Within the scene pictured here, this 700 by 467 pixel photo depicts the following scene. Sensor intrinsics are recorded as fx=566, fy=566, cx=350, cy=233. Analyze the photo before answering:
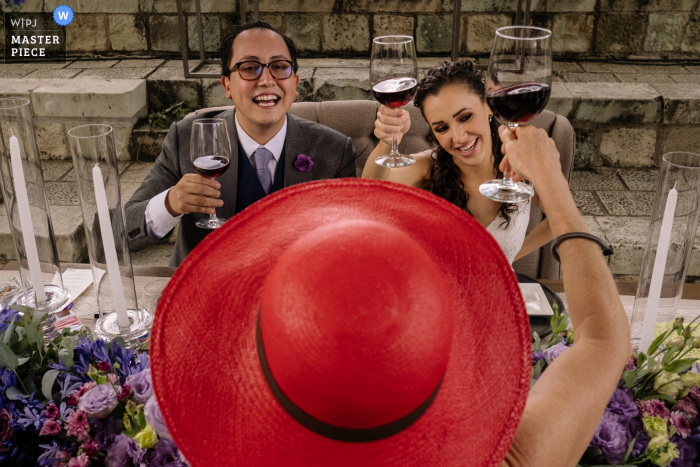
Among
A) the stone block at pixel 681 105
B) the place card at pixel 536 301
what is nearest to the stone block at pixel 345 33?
the stone block at pixel 681 105

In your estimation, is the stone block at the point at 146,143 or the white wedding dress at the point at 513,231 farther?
the stone block at the point at 146,143

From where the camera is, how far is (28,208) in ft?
3.66

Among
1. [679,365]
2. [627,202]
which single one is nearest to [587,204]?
[627,202]

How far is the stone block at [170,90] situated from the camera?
3605 millimetres

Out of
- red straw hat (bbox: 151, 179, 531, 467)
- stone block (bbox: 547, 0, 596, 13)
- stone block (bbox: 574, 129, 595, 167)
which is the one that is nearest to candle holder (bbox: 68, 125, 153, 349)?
red straw hat (bbox: 151, 179, 531, 467)

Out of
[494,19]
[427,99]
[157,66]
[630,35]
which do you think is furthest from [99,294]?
[630,35]

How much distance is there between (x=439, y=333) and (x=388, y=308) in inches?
2.4

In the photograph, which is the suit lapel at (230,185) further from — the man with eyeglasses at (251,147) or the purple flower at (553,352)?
the purple flower at (553,352)

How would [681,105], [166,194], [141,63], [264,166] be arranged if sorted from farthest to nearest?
[141,63], [681,105], [264,166], [166,194]

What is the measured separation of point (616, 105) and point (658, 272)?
271cm

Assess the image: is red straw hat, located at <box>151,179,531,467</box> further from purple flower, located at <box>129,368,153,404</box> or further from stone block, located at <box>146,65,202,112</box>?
stone block, located at <box>146,65,202,112</box>

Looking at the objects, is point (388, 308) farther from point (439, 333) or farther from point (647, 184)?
point (647, 184)

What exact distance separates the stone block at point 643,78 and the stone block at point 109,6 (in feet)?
11.0

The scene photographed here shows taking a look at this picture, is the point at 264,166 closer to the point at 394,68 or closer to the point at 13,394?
the point at 394,68
